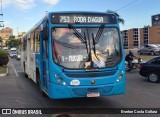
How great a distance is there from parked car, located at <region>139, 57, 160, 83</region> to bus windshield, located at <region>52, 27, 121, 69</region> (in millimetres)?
6801

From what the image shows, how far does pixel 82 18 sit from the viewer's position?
9.52m

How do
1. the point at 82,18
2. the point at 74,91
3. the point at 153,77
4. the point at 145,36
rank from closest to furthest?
1. the point at 74,91
2. the point at 82,18
3. the point at 153,77
4. the point at 145,36

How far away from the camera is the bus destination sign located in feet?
30.7

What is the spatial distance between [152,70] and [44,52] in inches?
297

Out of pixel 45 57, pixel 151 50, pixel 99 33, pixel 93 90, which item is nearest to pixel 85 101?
pixel 93 90

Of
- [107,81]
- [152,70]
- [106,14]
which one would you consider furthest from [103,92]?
[152,70]

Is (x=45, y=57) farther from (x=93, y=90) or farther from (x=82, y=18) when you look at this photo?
(x=93, y=90)

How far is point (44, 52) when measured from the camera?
10266 mm

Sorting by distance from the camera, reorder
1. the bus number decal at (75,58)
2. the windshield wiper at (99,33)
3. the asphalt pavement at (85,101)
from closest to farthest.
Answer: the bus number decal at (75,58), the windshield wiper at (99,33), the asphalt pavement at (85,101)

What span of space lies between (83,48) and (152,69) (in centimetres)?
768

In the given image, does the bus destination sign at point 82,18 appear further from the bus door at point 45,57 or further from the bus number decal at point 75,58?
the bus number decal at point 75,58

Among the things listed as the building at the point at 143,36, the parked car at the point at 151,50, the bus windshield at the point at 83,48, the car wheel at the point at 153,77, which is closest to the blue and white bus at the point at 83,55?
the bus windshield at the point at 83,48

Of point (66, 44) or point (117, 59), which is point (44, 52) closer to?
point (66, 44)

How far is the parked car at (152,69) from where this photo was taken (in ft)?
51.6
